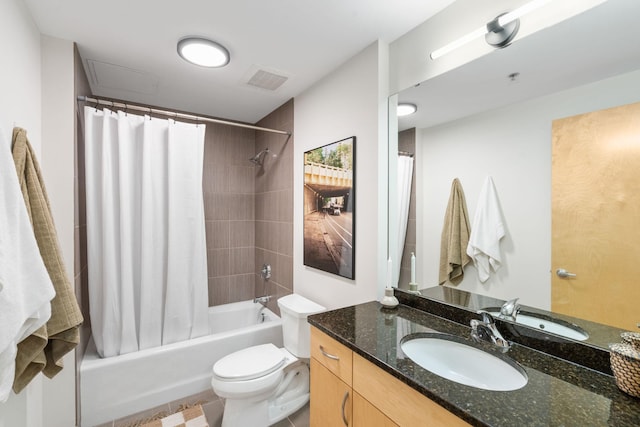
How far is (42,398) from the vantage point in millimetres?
1561

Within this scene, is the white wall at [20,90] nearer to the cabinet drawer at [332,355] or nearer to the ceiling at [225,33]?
the ceiling at [225,33]

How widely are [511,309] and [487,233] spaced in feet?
1.11

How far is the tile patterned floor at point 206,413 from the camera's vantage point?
1.80m

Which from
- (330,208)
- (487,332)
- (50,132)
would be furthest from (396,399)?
(50,132)

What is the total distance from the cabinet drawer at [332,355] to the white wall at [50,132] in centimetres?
138

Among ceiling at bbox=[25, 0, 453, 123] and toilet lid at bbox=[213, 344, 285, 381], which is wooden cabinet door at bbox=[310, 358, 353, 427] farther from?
ceiling at bbox=[25, 0, 453, 123]

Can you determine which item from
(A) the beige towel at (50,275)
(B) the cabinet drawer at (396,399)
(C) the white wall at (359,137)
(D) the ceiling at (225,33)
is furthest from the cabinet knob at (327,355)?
(D) the ceiling at (225,33)

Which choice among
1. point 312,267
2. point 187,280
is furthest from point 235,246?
point 312,267

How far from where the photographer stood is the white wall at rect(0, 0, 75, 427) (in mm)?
1360

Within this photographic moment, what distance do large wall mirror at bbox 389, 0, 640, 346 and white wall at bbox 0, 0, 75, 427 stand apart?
6.75 ft

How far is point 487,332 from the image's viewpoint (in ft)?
3.77

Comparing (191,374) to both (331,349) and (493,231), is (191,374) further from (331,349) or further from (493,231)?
(493,231)

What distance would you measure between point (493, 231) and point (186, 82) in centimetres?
238

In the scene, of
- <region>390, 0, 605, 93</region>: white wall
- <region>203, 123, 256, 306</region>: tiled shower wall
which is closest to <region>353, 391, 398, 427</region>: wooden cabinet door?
<region>390, 0, 605, 93</region>: white wall
